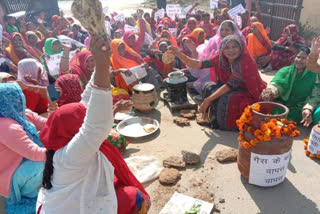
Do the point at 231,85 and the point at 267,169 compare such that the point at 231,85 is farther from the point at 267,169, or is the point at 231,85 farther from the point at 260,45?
the point at 260,45

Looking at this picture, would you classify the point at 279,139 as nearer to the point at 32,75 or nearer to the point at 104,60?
the point at 104,60

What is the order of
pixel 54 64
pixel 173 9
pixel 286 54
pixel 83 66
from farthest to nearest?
pixel 173 9, pixel 286 54, pixel 54 64, pixel 83 66

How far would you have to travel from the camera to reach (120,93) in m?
5.14

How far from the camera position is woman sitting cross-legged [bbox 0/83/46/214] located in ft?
7.70

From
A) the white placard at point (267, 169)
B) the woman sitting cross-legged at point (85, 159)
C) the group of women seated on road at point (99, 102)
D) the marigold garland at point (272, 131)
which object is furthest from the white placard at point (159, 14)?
the woman sitting cross-legged at point (85, 159)

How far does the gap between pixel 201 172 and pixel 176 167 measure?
0.33 m

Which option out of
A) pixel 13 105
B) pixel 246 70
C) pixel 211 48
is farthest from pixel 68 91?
pixel 211 48

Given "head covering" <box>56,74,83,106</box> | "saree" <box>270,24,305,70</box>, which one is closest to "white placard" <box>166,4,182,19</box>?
"saree" <box>270,24,305,70</box>

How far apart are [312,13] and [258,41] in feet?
14.2

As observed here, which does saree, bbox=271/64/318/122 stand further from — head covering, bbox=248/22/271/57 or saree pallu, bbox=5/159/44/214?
saree pallu, bbox=5/159/44/214

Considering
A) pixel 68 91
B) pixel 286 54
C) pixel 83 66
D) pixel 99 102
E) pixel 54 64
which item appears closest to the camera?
pixel 99 102

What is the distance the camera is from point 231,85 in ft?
13.5

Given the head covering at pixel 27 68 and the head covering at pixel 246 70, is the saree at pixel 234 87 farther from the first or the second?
the head covering at pixel 27 68

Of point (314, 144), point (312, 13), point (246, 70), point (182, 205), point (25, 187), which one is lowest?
point (182, 205)
